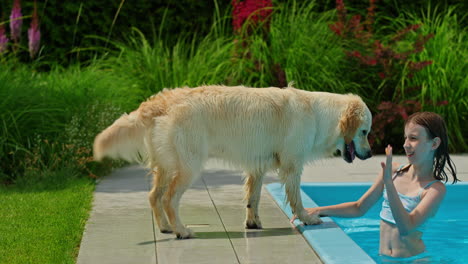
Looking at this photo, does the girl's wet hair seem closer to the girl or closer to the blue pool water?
the girl

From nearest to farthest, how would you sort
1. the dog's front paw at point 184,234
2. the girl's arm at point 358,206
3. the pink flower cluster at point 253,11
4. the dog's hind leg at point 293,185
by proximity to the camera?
1. the girl's arm at point 358,206
2. the dog's front paw at point 184,234
3. the dog's hind leg at point 293,185
4. the pink flower cluster at point 253,11

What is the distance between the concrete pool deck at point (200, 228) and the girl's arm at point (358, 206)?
291mm

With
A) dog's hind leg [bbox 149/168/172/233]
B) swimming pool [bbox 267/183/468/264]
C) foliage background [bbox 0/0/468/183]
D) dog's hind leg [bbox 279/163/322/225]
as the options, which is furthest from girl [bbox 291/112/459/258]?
foliage background [bbox 0/0/468/183]

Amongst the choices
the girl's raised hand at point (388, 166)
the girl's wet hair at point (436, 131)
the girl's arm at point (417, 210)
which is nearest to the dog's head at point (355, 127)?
the girl's wet hair at point (436, 131)

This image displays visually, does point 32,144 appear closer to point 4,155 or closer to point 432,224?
point 4,155

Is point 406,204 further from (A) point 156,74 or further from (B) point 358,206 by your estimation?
(A) point 156,74

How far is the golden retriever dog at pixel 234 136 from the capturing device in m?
5.89

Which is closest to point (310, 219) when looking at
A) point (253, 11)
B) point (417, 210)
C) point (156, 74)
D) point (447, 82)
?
point (417, 210)

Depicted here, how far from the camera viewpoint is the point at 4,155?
877 centimetres

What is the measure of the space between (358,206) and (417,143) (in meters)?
0.89

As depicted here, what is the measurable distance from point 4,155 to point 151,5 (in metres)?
5.33

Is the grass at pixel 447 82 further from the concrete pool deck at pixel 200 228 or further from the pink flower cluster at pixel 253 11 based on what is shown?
the pink flower cluster at pixel 253 11

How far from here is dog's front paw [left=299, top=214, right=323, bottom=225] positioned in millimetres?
6113

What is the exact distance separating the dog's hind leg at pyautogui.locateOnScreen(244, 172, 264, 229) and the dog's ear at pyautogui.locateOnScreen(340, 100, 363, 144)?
77 centimetres
